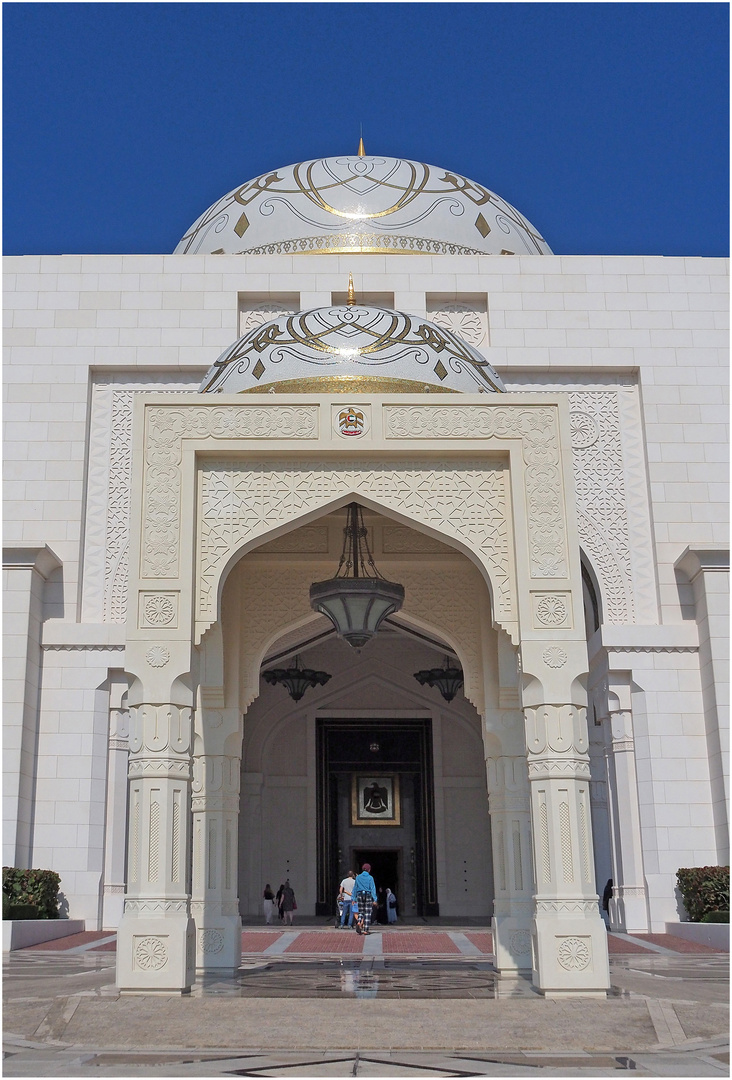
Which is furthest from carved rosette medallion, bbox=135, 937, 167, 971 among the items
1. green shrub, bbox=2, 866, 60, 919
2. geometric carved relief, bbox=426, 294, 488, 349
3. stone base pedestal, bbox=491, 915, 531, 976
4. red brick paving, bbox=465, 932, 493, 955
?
geometric carved relief, bbox=426, 294, 488, 349

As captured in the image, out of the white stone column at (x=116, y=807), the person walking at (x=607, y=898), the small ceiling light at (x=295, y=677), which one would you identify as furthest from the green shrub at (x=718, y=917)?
the small ceiling light at (x=295, y=677)

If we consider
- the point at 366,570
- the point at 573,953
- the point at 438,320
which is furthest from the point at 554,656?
the point at 438,320

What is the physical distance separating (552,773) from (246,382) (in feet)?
9.63

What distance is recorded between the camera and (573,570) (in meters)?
5.70

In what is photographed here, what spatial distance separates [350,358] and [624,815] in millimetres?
5979

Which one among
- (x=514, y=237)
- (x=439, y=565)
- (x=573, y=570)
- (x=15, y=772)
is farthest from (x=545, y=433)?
(x=514, y=237)

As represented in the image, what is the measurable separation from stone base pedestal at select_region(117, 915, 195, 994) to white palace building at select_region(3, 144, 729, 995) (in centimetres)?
1

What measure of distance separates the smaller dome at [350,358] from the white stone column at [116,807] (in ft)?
15.0

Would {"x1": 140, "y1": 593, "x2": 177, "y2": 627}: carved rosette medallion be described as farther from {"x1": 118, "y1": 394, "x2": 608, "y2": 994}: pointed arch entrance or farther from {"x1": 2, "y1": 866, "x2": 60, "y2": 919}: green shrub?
{"x1": 2, "y1": 866, "x2": 60, "y2": 919}: green shrub

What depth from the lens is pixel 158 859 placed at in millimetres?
5320

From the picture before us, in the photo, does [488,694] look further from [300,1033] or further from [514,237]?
[514,237]

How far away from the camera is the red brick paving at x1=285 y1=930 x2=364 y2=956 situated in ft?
27.1

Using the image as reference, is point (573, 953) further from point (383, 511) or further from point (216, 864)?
point (216, 864)

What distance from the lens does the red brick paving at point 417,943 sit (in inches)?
322
